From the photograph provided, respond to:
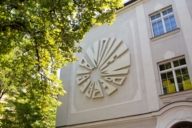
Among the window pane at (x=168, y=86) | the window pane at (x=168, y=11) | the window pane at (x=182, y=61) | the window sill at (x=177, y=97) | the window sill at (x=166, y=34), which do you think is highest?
the window pane at (x=168, y=11)

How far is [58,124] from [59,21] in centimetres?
747

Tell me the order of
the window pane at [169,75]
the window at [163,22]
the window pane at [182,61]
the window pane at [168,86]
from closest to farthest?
the window pane at [168,86]
the window pane at [182,61]
the window pane at [169,75]
the window at [163,22]

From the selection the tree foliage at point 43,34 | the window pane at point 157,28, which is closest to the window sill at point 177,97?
the window pane at point 157,28

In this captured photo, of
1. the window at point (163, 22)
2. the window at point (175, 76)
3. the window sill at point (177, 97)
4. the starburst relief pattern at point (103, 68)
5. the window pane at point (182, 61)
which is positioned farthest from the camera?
the starburst relief pattern at point (103, 68)

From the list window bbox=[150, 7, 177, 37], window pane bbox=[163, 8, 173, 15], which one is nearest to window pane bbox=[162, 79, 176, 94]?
window bbox=[150, 7, 177, 37]

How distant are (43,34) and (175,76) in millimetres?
6512

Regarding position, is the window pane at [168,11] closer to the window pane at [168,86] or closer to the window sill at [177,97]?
the window pane at [168,86]

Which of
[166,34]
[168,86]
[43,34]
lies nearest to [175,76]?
[168,86]

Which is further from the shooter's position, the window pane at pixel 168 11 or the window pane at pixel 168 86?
the window pane at pixel 168 11

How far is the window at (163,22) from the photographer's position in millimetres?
12445

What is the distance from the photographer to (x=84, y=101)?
1404 cm

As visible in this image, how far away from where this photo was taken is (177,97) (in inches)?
410

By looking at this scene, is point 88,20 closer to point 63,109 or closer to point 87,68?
point 87,68

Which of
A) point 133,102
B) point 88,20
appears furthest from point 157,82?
point 88,20
